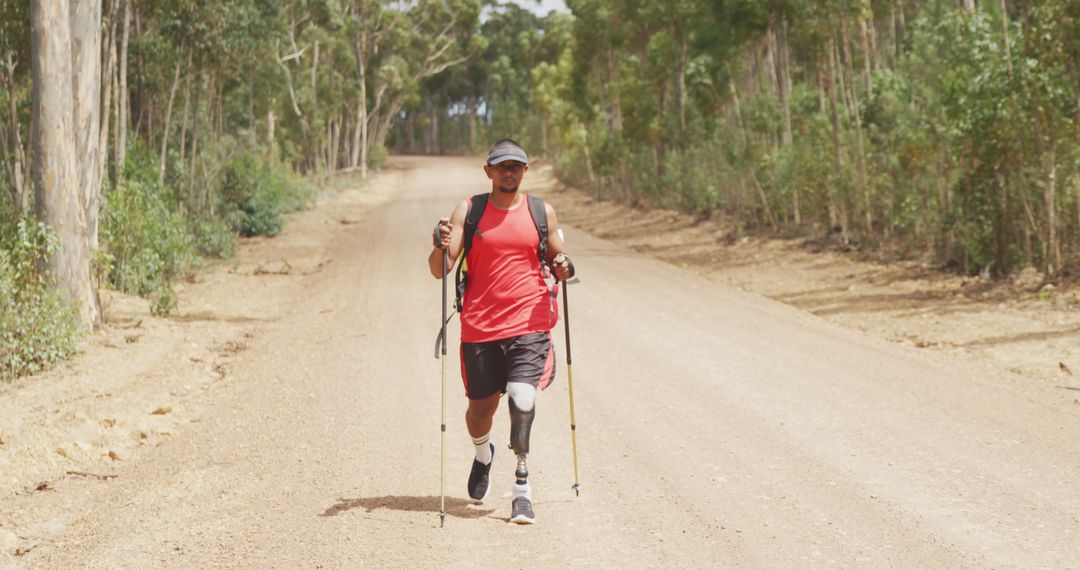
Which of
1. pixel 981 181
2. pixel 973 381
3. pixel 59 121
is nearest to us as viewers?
pixel 973 381

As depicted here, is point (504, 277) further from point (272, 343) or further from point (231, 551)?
point (272, 343)

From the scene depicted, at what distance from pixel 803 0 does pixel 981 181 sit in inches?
275

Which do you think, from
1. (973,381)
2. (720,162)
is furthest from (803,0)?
(973,381)

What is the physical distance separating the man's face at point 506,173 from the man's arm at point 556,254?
10.2 inches

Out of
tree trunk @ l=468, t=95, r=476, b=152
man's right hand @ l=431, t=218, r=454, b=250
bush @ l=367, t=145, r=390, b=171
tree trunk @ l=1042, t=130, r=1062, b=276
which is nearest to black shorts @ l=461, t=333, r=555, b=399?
man's right hand @ l=431, t=218, r=454, b=250

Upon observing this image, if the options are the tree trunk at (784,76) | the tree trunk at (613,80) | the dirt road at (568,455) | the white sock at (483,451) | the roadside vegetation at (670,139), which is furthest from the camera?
the tree trunk at (613,80)

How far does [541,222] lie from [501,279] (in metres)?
0.37

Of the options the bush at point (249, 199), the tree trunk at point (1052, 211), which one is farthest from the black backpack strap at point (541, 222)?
the bush at point (249, 199)

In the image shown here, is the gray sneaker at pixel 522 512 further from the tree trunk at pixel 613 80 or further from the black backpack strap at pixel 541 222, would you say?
the tree trunk at pixel 613 80

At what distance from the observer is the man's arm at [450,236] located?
5391 mm

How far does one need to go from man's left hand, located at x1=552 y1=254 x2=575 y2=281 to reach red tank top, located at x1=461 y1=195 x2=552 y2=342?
146 mm

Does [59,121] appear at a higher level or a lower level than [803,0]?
lower

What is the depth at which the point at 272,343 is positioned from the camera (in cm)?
1247

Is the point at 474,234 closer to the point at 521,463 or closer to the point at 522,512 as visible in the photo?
the point at 521,463
